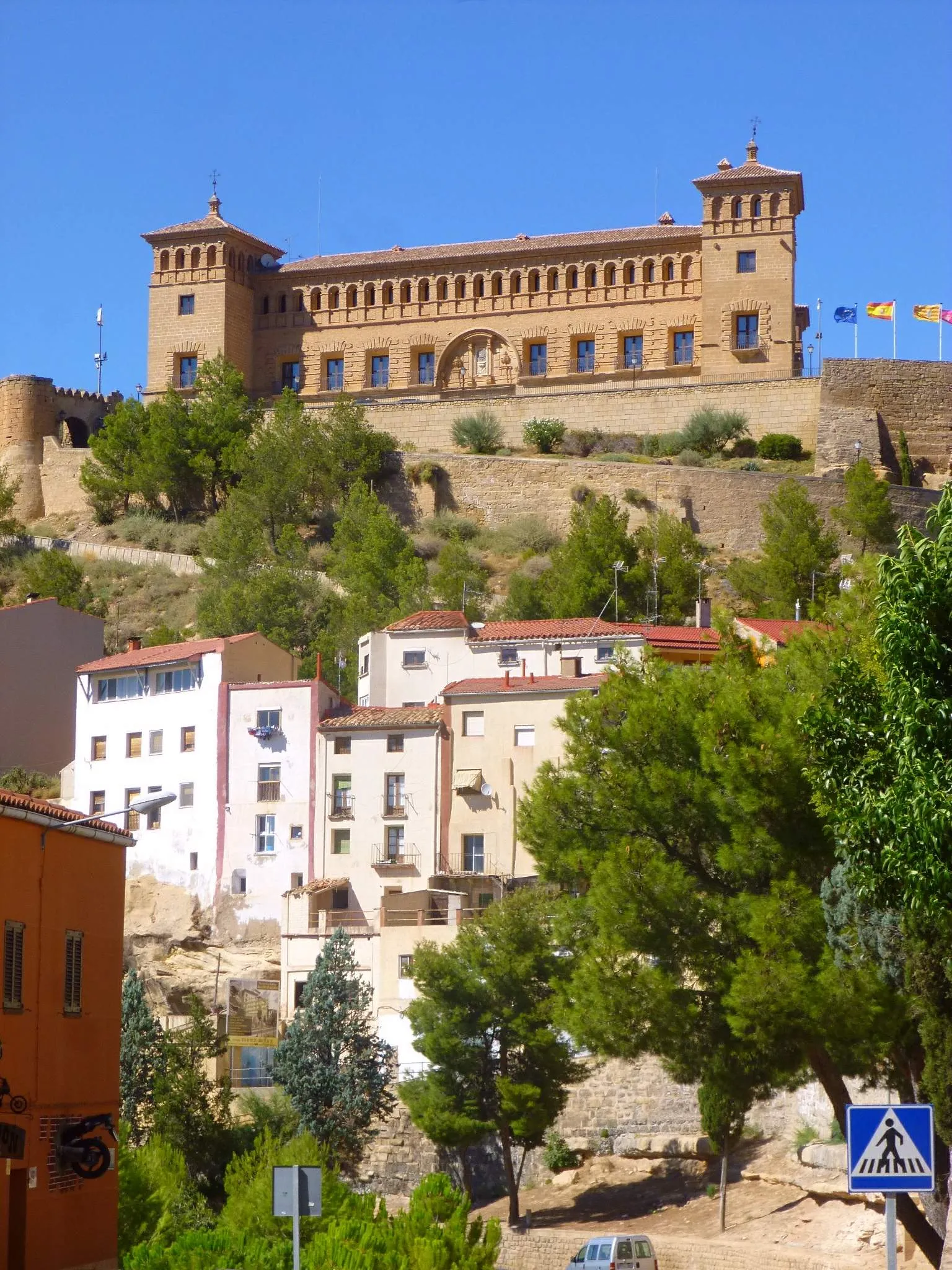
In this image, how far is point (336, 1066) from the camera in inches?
1855

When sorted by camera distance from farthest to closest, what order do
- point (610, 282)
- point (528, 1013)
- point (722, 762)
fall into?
point (610, 282) < point (528, 1013) < point (722, 762)

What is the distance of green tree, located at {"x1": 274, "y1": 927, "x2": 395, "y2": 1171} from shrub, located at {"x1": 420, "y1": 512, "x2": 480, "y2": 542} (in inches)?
1531

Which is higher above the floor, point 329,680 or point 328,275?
point 328,275

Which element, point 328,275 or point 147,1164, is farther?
point 328,275

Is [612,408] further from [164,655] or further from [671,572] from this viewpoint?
[164,655]

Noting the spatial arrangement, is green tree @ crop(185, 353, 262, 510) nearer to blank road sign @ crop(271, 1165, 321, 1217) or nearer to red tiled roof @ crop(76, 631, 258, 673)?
red tiled roof @ crop(76, 631, 258, 673)

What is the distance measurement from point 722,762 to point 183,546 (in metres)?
60.1

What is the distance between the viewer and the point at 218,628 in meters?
75.0


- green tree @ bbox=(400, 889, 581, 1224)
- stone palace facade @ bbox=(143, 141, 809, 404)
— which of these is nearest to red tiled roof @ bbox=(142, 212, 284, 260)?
stone palace facade @ bbox=(143, 141, 809, 404)

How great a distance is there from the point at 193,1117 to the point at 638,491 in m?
44.8

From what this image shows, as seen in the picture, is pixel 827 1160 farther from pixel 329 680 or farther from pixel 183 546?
pixel 183 546

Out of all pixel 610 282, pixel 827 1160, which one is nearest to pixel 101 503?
Answer: pixel 610 282

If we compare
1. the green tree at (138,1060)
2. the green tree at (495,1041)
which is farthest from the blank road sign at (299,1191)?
the green tree at (138,1060)

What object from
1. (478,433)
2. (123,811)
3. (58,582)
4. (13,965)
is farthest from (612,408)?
(123,811)
